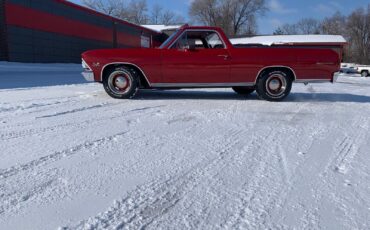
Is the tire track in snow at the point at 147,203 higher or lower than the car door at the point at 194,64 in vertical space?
lower

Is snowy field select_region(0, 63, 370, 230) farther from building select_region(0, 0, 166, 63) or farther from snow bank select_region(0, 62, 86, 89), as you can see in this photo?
building select_region(0, 0, 166, 63)

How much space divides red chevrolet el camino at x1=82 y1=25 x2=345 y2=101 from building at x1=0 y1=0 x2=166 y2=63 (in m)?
16.1

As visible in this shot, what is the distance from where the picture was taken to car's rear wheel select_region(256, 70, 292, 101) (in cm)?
688

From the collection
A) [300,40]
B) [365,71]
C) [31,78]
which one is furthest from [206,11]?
[31,78]

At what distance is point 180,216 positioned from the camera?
2.05 m

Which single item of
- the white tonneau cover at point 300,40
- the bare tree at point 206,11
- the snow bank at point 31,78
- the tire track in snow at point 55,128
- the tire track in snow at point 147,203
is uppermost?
the bare tree at point 206,11

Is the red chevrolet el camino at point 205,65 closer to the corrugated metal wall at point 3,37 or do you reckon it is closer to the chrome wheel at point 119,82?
the chrome wheel at point 119,82

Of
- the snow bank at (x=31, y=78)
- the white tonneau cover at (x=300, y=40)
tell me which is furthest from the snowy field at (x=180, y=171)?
the white tonneau cover at (x=300, y=40)

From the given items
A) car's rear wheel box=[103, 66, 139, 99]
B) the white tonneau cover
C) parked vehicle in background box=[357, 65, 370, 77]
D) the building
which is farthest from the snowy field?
the white tonneau cover

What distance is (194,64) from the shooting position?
669cm

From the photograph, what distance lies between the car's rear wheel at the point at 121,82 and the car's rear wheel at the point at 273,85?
2782 millimetres

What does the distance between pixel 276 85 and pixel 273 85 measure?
0.26 ft

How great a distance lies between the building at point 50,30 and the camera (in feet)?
64.0

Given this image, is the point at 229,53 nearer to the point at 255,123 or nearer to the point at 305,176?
the point at 255,123
